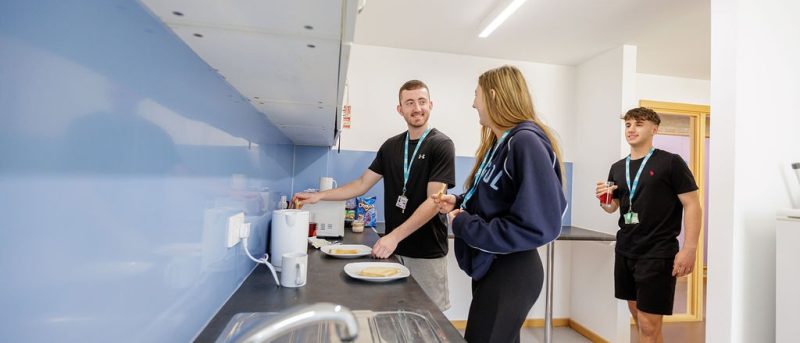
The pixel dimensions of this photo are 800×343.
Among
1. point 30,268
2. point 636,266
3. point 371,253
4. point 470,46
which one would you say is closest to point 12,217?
point 30,268

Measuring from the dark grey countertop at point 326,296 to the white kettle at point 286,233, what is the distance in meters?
0.08

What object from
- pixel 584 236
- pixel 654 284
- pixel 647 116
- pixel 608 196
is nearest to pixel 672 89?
pixel 647 116

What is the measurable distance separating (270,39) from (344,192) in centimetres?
156

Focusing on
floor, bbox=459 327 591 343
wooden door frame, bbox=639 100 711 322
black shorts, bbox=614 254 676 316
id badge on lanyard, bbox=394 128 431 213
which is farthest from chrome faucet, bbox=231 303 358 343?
wooden door frame, bbox=639 100 711 322

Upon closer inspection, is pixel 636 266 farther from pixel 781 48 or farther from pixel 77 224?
pixel 77 224

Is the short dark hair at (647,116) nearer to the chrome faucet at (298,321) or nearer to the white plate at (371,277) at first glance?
the white plate at (371,277)

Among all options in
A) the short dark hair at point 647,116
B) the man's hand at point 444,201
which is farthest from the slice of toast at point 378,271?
the short dark hair at point 647,116

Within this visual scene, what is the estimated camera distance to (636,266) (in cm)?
231

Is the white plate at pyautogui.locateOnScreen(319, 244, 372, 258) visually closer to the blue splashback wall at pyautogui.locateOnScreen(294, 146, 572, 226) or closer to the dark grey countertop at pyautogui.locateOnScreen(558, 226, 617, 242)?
the blue splashback wall at pyautogui.locateOnScreen(294, 146, 572, 226)

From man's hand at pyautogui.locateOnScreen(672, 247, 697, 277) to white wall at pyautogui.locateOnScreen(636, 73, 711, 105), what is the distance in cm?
196

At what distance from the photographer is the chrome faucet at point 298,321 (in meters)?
0.38

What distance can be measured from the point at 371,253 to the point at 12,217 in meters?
1.34

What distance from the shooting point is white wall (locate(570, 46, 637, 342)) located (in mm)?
2900

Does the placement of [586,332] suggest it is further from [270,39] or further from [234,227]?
[270,39]
